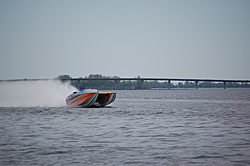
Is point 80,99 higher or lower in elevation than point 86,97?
lower

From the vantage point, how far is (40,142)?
1433 centimetres

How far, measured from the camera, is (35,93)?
185 feet

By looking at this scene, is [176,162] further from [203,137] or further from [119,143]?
[203,137]

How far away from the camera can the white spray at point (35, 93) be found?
48969 millimetres

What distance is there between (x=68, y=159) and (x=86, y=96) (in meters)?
26.5

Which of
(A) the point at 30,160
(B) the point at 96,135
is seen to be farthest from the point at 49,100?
(A) the point at 30,160

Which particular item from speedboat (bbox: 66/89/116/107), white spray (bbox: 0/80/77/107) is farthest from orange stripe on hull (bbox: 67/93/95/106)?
white spray (bbox: 0/80/77/107)

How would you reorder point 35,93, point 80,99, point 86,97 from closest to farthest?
point 86,97 → point 80,99 → point 35,93

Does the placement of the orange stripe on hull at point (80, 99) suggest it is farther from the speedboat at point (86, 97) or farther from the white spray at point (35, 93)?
the white spray at point (35, 93)

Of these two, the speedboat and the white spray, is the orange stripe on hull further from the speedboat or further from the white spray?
the white spray

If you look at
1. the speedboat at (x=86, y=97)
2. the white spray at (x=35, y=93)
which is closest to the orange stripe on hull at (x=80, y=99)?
the speedboat at (x=86, y=97)

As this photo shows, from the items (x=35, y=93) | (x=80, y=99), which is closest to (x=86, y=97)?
(x=80, y=99)

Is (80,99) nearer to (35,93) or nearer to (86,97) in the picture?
(86,97)

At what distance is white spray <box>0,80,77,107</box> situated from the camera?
161ft
